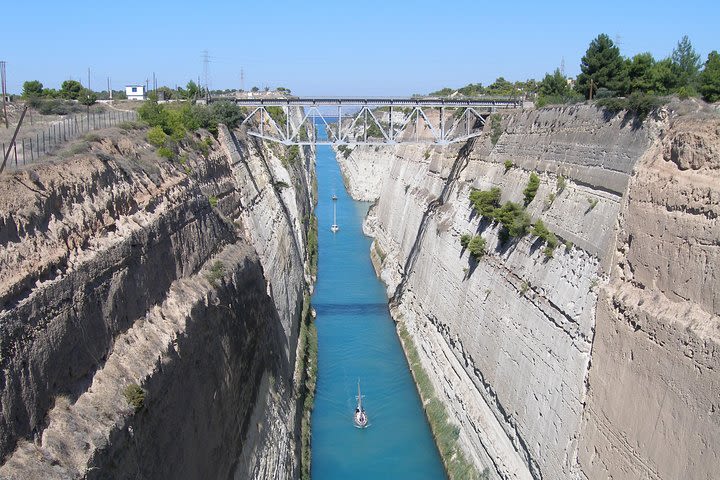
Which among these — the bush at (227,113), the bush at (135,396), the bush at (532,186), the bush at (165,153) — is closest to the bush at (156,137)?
the bush at (165,153)

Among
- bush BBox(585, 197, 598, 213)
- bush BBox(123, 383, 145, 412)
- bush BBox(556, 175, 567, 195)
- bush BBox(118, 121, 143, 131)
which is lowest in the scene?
bush BBox(123, 383, 145, 412)

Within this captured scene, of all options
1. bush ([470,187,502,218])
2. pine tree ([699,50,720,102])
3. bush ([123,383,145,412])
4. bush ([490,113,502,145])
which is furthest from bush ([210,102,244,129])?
bush ([123,383,145,412])

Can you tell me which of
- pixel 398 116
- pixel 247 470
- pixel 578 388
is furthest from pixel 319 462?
pixel 398 116

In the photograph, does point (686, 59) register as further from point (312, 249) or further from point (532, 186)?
point (312, 249)

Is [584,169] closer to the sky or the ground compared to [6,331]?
closer to the sky

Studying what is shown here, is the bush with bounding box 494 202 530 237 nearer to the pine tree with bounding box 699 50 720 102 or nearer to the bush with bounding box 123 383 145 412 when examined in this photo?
the pine tree with bounding box 699 50 720 102

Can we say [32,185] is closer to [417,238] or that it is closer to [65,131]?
[65,131]
